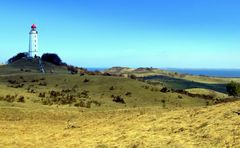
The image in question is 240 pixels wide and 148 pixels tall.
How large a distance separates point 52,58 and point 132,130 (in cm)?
6873

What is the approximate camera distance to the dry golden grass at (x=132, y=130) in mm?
16172

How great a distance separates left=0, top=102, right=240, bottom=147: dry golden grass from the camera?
16172 mm

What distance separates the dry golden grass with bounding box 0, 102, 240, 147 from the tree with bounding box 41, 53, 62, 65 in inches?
2326

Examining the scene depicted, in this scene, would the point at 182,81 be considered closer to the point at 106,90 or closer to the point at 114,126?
the point at 106,90

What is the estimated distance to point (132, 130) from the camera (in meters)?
19.7

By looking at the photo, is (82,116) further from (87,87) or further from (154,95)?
(87,87)

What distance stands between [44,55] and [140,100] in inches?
1930

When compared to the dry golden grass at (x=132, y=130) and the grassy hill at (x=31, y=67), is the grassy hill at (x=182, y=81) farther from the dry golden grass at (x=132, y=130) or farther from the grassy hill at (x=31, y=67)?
the dry golden grass at (x=132, y=130)

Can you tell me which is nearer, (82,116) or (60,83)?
(82,116)

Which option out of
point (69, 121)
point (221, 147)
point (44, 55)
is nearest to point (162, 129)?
point (221, 147)

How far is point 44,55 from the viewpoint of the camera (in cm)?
8794

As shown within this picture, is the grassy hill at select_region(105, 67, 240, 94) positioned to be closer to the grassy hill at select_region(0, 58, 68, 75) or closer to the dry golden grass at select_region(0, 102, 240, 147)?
the grassy hill at select_region(0, 58, 68, 75)

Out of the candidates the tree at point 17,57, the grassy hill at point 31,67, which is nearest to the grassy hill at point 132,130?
the grassy hill at point 31,67

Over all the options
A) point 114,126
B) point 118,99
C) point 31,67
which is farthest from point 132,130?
point 31,67
